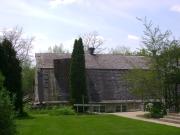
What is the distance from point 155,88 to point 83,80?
9.46 meters

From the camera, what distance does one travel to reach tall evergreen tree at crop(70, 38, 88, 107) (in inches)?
1613

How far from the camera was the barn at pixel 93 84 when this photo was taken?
4669cm

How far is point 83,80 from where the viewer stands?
41125 mm

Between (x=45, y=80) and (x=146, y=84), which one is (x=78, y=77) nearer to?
A: (x=45, y=80)

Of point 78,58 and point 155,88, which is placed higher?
point 78,58

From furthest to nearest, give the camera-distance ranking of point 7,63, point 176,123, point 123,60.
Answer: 1. point 123,60
2. point 7,63
3. point 176,123

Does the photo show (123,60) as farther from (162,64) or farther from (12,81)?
(12,81)

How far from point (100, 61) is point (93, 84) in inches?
140

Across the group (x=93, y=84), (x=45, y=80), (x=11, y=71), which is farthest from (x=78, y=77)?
(x=11, y=71)

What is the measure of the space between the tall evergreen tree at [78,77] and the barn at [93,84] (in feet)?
14.7

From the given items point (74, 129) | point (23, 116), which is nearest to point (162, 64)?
point (23, 116)

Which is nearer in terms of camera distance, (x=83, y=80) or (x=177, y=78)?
(x=177, y=78)

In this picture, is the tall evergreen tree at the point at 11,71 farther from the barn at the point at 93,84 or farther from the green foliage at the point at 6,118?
the green foliage at the point at 6,118

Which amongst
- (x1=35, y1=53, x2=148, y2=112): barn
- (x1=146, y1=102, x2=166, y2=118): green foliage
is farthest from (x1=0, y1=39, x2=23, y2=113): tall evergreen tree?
(x1=35, y1=53, x2=148, y2=112): barn
